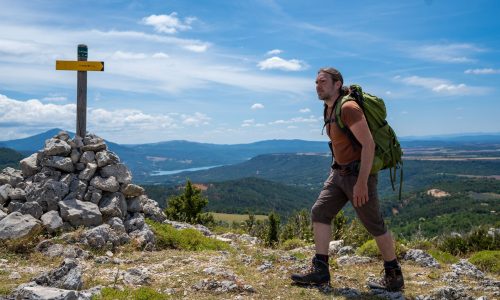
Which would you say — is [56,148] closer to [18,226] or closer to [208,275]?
[18,226]

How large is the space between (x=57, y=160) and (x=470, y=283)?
8934mm

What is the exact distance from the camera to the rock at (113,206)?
9719 millimetres

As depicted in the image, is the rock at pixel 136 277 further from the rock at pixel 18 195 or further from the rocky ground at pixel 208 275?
the rock at pixel 18 195

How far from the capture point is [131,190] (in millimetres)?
10672

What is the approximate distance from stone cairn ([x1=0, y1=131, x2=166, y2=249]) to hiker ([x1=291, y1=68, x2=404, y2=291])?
437 centimetres

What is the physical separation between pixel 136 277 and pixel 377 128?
13.8 feet

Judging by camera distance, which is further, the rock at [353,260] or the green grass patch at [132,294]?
the rock at [353,260]

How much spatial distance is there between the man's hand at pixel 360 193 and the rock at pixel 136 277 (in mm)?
3382

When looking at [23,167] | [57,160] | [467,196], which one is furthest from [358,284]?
[467,196]

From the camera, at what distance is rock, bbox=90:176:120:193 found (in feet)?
32.9

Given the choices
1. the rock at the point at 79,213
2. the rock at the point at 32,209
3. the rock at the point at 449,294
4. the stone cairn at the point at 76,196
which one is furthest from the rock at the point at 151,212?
the rock at the point at 449,294

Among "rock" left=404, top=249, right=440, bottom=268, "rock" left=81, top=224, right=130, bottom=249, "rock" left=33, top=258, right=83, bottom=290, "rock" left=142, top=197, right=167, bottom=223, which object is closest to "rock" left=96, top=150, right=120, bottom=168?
"rock" left=142, top=197, right=167, bottom=223

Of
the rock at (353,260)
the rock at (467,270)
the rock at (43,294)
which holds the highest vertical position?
the rock at (43,294)

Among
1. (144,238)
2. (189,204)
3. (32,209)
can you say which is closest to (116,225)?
(144,238)
